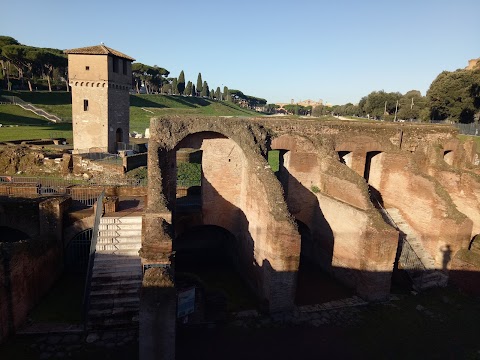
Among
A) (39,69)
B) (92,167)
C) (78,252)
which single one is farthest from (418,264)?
(39,69)

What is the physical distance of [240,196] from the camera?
13.1m

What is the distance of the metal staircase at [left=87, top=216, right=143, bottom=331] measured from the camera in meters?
9.35

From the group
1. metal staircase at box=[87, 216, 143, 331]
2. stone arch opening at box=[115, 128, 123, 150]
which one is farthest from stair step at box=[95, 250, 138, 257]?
stone arch opening at box=[115, 128, 123, 150]

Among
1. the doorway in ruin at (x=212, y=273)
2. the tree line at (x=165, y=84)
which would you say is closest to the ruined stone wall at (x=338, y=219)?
the doorway in ruin at (x=212, y=273)

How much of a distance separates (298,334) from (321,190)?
5634 mm

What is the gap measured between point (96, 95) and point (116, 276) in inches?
682

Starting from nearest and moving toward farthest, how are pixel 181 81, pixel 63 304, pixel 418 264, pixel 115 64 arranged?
pixel 63 304 → pixel 418 264 → pixel 115 64 → pixel 181 81

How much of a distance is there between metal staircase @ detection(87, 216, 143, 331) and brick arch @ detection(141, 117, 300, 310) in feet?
5.40

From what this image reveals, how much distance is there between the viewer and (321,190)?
535 inches

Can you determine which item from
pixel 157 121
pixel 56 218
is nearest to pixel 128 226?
pixel 56 218

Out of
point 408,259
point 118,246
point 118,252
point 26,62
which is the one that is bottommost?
point 408,259

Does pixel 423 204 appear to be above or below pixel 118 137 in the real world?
below

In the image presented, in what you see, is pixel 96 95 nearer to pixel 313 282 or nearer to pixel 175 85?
pixel 313 282

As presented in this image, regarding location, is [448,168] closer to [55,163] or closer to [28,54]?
[55,163]
